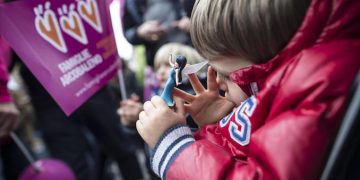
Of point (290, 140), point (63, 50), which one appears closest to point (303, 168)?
point (290, 140)

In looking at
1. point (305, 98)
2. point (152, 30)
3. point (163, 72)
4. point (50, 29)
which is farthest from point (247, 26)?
point (152, 30)

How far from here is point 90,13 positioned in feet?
4.15

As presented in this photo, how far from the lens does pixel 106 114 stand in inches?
84.2

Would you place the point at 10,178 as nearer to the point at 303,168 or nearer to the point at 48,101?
the point at 48,101

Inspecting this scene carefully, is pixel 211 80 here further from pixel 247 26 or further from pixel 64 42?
pixel 64 42

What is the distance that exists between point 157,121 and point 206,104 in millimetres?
213

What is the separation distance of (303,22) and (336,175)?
0.73 ft

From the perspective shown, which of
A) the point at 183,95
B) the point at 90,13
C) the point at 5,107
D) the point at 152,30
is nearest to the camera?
the point at 183,95

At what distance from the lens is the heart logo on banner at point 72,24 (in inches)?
46.3

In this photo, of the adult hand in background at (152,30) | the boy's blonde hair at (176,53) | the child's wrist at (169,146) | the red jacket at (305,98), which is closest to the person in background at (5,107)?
the boy's blonde hair at (176,53)

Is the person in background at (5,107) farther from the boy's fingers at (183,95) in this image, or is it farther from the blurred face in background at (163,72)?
the boy's fingers at (183,95)

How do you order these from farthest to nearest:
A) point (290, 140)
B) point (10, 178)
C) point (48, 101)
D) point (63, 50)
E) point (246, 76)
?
point (48, 101)
point (10, 178)
point (63, 50)
point (246, 76)
point (290, 140)

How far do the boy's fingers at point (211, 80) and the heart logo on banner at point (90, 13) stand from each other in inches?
18.2

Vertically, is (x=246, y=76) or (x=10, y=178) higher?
(x=246, y=76)
